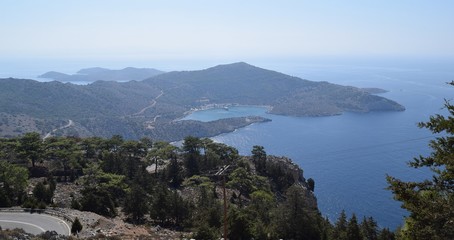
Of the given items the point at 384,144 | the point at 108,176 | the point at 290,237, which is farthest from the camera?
the point at 384,144

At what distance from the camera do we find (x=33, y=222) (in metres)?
24.0

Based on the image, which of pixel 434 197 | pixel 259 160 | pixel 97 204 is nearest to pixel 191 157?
pixel 259 160

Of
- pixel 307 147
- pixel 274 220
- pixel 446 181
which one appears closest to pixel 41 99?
pixel 307 147

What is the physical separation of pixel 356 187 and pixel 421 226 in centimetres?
7310

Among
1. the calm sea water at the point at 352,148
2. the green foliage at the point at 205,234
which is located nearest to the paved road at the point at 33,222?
the green foliage at the point at 205,234

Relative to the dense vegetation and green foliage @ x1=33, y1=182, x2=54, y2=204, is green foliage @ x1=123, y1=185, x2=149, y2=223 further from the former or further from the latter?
green foliage @ x1=33, y1=182, x2=54, y2=204

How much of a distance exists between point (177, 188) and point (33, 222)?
21.5 m

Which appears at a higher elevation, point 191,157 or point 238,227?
point 238,227

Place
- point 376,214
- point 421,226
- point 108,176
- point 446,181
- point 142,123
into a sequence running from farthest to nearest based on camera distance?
point 142,123 < point 376,214 < point 108,176 < point 446,181 < point 421,226

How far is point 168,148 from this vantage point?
162 ft

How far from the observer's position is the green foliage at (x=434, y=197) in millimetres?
8570

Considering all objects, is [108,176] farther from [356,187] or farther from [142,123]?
[142,123]

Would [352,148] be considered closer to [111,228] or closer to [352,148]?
[352,148]

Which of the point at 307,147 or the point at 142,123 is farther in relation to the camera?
the point at 142,123
